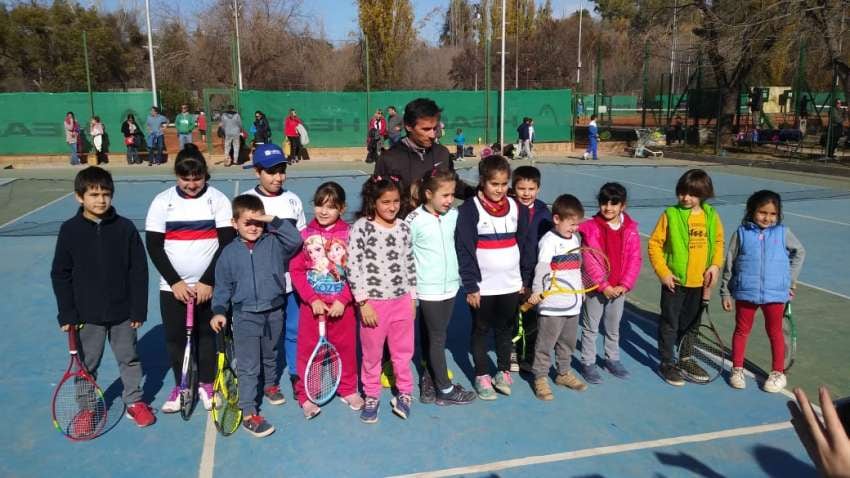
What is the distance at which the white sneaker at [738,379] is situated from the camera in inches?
183

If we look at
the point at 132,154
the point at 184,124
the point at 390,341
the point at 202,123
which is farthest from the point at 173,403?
the point at 202,123

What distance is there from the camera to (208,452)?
3850 millimetres

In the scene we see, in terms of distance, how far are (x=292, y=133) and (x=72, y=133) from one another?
720 centimetres

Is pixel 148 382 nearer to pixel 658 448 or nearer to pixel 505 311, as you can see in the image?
pixel 505 311

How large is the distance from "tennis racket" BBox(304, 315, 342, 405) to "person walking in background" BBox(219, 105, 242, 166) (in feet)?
59.2

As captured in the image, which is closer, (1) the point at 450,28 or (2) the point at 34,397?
(2) the point at 34,397

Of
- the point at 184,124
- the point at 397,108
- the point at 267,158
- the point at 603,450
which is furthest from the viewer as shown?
the point at 397,108

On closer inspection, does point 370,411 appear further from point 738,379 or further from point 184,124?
point 184,124

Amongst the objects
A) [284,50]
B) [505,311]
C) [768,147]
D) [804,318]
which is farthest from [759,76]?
[505,311]

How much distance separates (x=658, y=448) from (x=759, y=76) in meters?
43.1

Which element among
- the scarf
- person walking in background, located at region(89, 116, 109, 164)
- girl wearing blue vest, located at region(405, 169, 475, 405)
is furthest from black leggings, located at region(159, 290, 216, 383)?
person walking in background, located at region(89, 116, 109, 164)

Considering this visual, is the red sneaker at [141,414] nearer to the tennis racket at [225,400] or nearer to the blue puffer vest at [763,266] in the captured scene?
the tennis racket at [225,400]

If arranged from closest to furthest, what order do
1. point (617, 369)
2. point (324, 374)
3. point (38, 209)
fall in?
point (324, 374) → point (617, 369) → point (38, 209)

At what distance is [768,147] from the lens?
24281mm
